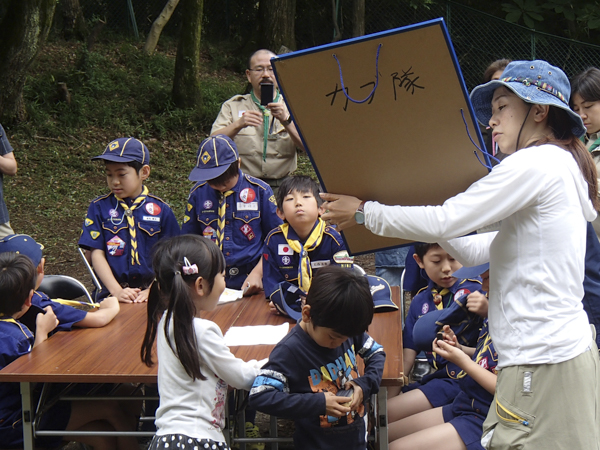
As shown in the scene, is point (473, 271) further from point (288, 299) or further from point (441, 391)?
point (288, 299)

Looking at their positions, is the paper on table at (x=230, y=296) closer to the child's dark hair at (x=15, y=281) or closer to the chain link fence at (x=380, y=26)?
the child's dark hair at (x=15, y=281)

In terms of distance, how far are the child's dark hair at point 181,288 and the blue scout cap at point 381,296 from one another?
1.08 m

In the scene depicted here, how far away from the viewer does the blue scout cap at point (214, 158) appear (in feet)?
12.6

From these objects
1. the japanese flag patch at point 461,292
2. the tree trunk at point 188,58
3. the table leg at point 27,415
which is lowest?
the table leg at point 27,415

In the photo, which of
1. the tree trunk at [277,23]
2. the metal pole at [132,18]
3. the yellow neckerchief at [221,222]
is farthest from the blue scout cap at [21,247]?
the metal pole at [132,18]

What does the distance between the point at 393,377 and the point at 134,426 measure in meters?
1.51

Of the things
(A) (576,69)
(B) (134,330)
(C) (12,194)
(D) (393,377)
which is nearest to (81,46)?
(C) (12,194)

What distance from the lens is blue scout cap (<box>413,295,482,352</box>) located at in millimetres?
2842

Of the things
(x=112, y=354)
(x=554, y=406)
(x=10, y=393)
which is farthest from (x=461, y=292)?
(x=10, y=393)

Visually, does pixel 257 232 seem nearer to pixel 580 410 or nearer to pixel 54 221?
pixel 580 410

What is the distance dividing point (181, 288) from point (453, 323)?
1335 mm

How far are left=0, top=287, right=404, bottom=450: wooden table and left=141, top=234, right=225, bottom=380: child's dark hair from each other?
0.80 feet

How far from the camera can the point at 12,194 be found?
337 inches

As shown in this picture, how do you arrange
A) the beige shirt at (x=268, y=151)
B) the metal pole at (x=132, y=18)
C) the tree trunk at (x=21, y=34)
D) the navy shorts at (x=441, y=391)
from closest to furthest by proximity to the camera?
the navy shorts at (x=441, y=391) → the beige shirt at (x=268, y=151) → the tree trunk at (x=21, y=34) → the metal pole at (x=132, y=18)
